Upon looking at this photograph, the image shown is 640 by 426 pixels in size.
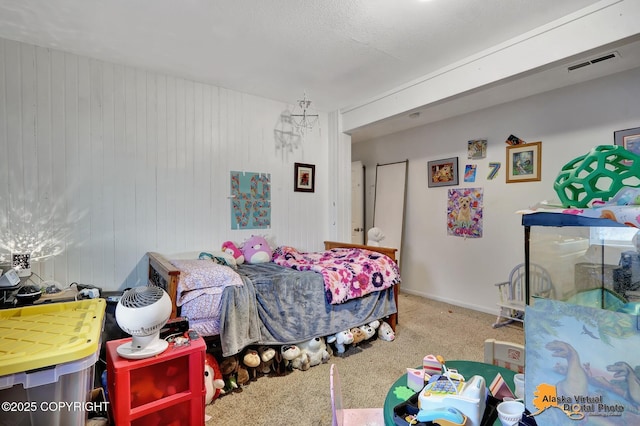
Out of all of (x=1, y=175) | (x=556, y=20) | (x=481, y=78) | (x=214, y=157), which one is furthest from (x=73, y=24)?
(x=556, y=20)

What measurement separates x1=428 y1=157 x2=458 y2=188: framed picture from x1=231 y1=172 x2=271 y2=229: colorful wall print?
2117 millimetres

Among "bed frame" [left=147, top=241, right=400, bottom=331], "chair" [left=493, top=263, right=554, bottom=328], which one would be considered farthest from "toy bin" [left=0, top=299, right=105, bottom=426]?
"chair" [left=493, top=263, right=554, bottom=328]

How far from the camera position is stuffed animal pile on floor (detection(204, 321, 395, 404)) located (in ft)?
6.36

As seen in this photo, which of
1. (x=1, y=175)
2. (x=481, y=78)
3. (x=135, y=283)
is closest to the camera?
(x=1, y=175)

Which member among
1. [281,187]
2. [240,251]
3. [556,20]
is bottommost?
[240,251]

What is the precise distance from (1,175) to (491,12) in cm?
338

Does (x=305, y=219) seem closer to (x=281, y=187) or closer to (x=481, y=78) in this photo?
(x=281, y=187)

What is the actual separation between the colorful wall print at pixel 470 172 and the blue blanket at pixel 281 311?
1975 mm

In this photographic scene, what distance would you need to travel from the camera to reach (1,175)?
2125 mm

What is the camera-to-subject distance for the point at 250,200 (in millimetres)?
3217

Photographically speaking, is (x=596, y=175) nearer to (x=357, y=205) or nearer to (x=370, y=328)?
(x=370, y=328)

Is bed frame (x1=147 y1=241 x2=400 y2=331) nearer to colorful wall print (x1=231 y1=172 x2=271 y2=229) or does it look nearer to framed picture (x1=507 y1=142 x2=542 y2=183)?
colorful wall print (x1=231 y1=172 x2=271 y2=229)

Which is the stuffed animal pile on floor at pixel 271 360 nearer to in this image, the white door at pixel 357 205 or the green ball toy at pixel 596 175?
the green ball toy at pixel 596 175

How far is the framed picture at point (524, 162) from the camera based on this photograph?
3.12m
